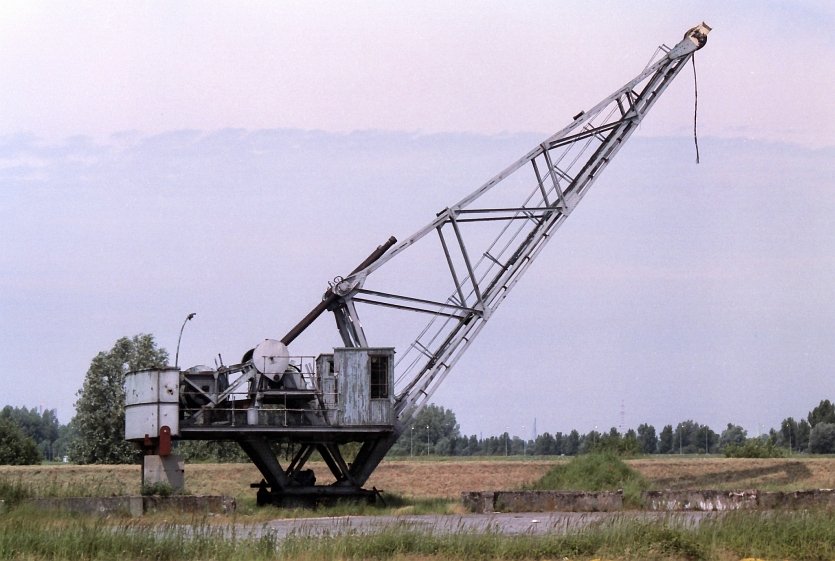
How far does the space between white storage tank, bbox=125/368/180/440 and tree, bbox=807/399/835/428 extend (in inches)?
3424

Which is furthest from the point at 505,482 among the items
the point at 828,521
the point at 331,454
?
the point at 828,521

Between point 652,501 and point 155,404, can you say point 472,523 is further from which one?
point 155,404

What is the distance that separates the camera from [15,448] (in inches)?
2687

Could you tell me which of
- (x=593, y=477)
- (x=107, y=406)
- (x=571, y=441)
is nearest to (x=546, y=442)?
(x=571, y=441)

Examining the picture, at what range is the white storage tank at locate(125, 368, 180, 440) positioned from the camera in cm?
3625

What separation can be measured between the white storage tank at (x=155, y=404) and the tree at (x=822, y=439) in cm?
7264

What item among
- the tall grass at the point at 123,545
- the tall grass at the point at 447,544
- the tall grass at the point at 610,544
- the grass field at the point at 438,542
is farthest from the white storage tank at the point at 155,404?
the tall grass at the point at 610,544

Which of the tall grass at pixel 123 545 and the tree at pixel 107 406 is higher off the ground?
the tree at pixel 107 406

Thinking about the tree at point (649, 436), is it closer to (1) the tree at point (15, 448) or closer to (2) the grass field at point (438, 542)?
(1) the tree at point (15, 448)

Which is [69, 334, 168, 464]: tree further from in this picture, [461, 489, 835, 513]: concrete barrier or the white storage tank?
[461, 489, 835, 513]: concrete barrier

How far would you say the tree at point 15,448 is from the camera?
67500 mm

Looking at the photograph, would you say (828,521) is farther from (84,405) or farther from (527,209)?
(84,405)

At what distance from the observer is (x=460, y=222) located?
40.0 meters

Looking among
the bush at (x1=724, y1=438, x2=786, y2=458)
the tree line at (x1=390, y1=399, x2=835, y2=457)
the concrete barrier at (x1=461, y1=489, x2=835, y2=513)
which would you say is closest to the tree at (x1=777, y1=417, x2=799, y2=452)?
the tree line at (x1=390, y1=399, x2=835, y2=457)
